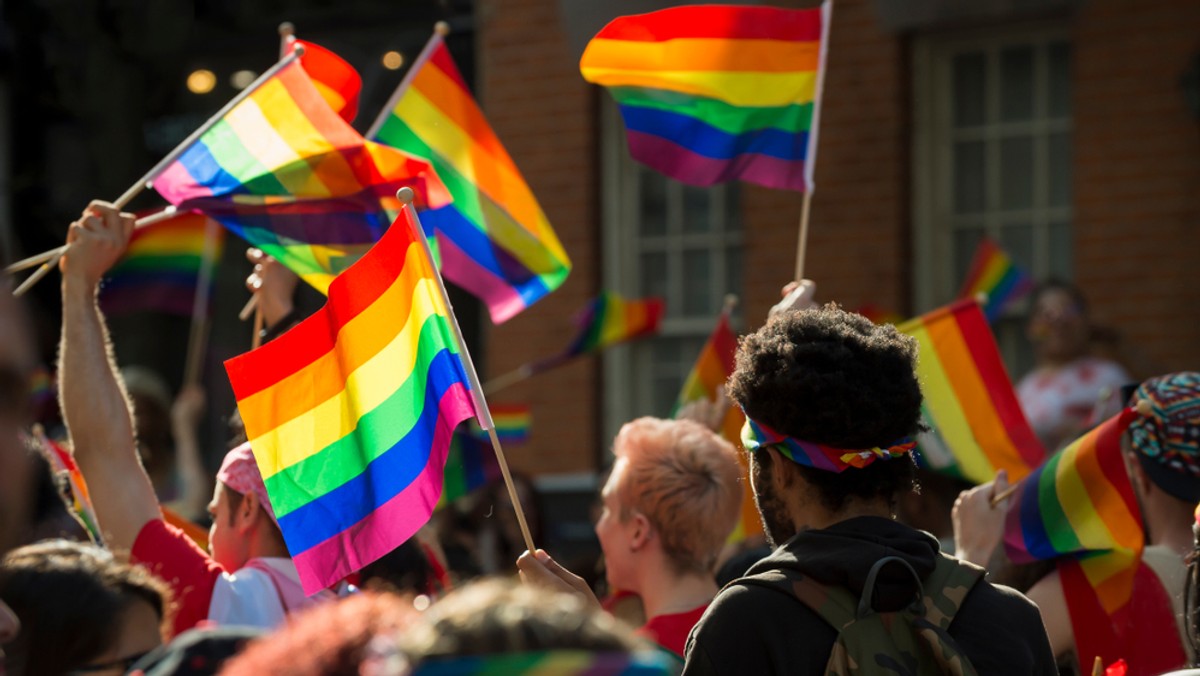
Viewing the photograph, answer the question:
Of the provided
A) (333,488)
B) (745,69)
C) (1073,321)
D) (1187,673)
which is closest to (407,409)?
(333,488)

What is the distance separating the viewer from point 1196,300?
7836 mm

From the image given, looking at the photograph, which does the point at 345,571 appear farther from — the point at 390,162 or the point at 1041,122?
the point at 1041,122

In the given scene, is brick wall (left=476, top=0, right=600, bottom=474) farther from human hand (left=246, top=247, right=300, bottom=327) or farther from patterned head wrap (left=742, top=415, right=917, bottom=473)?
patterned head wrap (left=742, top=415, right=917, bottom=473)

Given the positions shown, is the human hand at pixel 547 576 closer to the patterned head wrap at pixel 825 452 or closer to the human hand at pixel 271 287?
the patterned head wrap at pixel 825 452

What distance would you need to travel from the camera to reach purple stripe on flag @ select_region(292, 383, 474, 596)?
11.4 ft

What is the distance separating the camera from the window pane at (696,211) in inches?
369

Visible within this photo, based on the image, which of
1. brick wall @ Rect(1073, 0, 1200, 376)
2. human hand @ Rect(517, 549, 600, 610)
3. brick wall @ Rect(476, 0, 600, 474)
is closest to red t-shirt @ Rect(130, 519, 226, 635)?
human hand @ Rect(517, 549, 600, 610)

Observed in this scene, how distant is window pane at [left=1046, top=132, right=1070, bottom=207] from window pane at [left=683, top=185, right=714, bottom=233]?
6.20 feet

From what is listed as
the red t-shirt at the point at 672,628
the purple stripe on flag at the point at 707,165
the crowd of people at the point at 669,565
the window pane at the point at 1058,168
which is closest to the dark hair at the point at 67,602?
the crowd of people at the point at 669,565

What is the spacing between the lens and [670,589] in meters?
3.97

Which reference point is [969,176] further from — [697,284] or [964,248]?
[697,284]

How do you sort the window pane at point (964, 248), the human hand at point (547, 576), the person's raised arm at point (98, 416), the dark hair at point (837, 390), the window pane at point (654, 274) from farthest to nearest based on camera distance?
the window pane at point (654, 274)
the window pane at point (964, 248)
the person's raised arm at point (98, 416)
the human hand at point (547, 576)
the dark hair at point (837, 390)

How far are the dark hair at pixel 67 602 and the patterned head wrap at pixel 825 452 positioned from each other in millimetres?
1146

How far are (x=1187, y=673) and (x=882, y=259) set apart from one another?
19.8 feet
